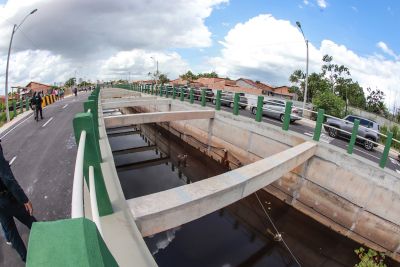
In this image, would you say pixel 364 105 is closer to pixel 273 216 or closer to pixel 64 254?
pixel 273 216

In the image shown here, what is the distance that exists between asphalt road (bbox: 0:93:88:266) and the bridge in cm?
186

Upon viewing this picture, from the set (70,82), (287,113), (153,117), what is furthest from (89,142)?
(70,82)

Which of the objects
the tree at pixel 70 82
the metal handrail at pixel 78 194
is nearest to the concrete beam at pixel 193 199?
the metal handrail at pixel 78 194

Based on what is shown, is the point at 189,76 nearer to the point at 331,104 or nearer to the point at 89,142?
the point at 331,104

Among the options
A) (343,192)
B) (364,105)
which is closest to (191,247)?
(343,192)

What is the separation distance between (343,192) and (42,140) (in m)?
12.7

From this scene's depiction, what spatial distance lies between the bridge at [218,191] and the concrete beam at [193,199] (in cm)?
2

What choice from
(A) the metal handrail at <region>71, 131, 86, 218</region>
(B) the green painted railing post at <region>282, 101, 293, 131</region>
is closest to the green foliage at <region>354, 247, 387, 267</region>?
(B) the green painted railing post at <region>282, 101, 293, 131</region>

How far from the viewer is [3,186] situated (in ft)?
11.5

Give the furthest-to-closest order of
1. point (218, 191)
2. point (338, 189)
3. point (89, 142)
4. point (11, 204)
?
point (338, 189) < point (218, 191) < point (11, 204) < point (89, 142)

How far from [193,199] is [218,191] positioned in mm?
578

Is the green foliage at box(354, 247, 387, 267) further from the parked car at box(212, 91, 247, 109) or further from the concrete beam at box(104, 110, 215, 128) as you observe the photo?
the concrete beam at box(104, 110, 215, 128)

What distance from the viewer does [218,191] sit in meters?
4.40

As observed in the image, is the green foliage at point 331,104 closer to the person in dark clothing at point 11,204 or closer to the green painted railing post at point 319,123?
the green painted railing post at point 319,123
